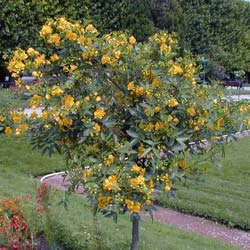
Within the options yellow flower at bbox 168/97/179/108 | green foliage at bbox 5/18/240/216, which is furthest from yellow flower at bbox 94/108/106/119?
yellow flower at bbox 168/97/179/108

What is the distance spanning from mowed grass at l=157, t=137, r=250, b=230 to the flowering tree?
7.47 ft

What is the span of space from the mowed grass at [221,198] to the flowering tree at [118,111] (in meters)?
2.28

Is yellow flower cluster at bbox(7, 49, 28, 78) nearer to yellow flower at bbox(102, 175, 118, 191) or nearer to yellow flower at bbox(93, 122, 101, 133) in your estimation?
yellow flower at bbox(93, 122, 101, 133)

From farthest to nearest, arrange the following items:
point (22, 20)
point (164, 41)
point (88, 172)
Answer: point (22, 20)
point (164, 41)
point (88, 172)

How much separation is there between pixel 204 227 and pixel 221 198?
97 cm

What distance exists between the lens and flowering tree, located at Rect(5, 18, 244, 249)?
2951mm

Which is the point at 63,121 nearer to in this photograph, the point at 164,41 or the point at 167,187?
the point at 167,187

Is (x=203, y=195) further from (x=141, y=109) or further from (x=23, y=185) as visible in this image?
(x=141, y=109)

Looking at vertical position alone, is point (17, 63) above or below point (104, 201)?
above

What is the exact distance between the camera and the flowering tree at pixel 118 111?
9.68 ft

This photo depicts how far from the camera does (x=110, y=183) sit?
9.04ft

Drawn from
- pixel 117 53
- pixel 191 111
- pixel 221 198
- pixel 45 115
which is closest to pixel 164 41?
pixel 117 53

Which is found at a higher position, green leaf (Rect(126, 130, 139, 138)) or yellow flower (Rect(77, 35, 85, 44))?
yellow flower (Rect(77, 35, 85, 44))

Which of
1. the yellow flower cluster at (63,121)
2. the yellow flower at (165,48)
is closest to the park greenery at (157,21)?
the yellow flower at (165,48)
